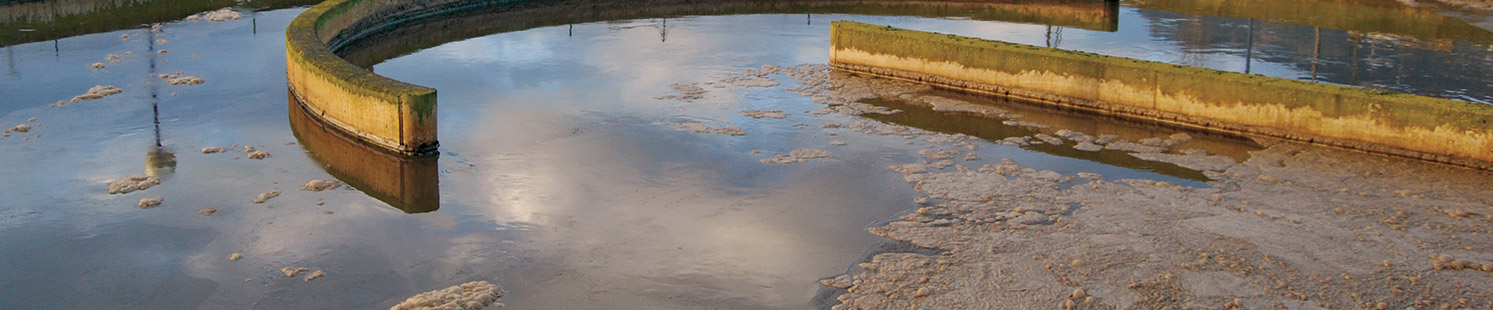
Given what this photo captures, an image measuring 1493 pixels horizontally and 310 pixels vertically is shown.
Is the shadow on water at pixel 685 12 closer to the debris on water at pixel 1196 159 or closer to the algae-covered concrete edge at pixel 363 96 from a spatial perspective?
the algae-covered concrete edge at pixel 363 96

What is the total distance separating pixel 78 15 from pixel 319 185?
1487cm

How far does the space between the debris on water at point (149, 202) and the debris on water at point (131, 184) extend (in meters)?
0.45

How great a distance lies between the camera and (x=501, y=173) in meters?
14.9

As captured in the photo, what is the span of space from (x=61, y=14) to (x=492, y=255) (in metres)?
18.4

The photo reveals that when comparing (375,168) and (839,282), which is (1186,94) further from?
(375,168)

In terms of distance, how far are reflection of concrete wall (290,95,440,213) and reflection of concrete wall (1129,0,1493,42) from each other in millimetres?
18923

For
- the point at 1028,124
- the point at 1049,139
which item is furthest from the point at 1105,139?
the point at 1028,124

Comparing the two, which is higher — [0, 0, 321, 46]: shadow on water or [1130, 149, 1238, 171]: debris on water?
[0, 0, 321, 46]: shadow on water

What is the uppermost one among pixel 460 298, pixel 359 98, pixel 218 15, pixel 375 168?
pixel 218 15

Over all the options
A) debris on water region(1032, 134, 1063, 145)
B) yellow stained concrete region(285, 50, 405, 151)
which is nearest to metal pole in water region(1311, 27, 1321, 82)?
debris on water region(1032, 134, 1063, 145)

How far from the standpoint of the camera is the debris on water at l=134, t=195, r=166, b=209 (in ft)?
44.0

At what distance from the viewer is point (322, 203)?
1369cm

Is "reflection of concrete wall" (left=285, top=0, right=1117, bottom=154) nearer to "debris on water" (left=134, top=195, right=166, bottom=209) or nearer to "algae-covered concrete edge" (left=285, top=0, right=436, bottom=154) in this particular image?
"algae-covered concrete edge" (left=285, top=0, right=436, bottom=154)

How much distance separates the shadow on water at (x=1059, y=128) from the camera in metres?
16.0
